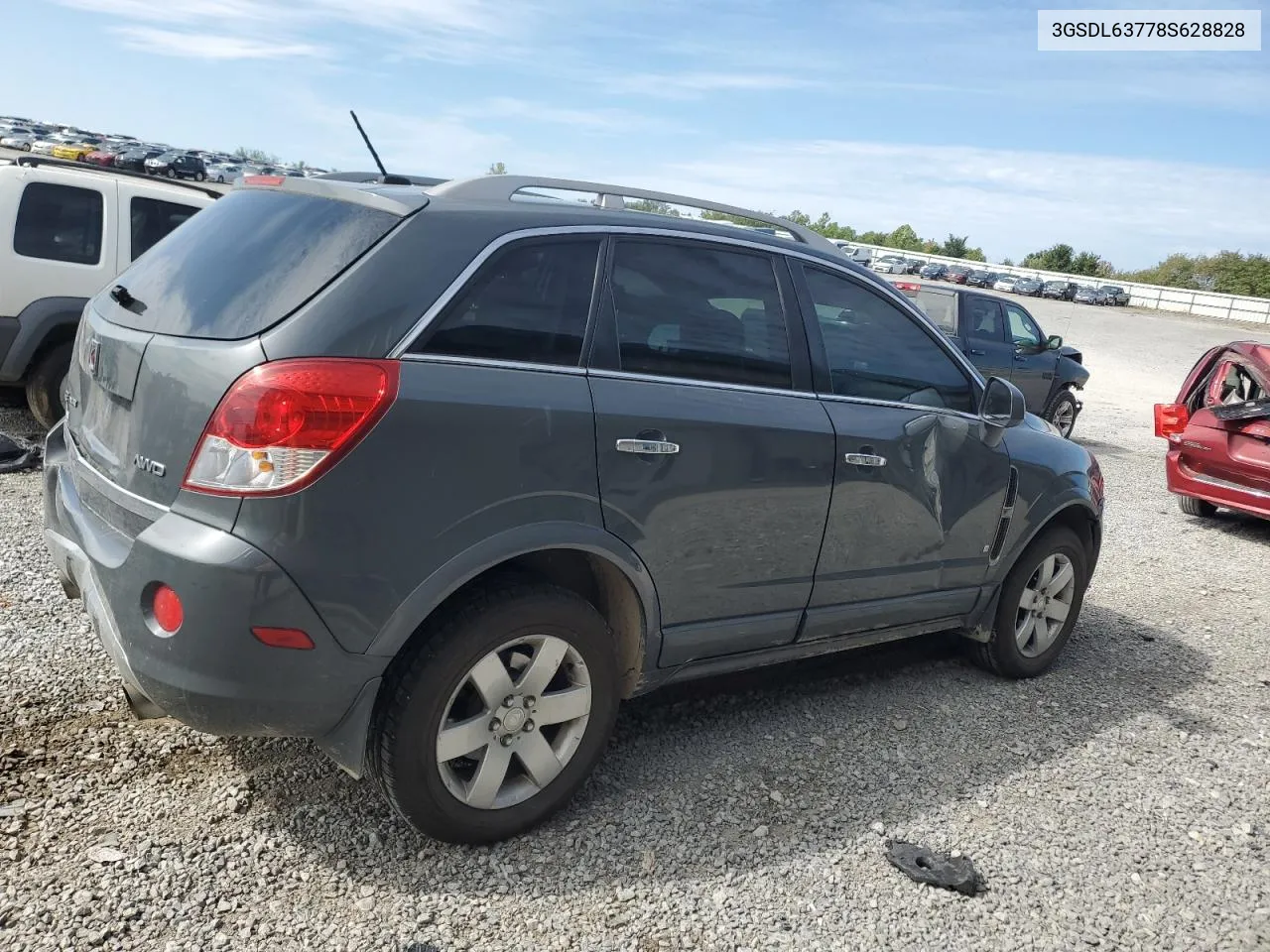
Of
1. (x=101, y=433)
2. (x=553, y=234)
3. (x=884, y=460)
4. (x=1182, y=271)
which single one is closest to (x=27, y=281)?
(x=101, y=433)

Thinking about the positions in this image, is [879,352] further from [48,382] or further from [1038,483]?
[48,382]

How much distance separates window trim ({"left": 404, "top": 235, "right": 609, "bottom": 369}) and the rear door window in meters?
5.50

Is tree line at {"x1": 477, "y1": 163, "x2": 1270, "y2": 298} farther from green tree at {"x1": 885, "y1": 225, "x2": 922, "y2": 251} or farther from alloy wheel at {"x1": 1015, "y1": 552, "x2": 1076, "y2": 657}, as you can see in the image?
alloy wheel at {"x1": 1015, "y1": 552, "x2": 1076, "y2": 657}

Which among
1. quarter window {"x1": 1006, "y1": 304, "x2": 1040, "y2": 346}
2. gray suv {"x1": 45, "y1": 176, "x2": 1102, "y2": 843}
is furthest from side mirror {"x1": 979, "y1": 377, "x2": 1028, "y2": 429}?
quarter window {"x1": 1006, "y1": 304, "x2": 1040, "y2": 346}

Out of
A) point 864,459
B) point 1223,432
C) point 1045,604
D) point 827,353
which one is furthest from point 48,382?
point 1223,432

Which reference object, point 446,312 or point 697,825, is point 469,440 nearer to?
point 446,312

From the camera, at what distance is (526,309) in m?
2.99

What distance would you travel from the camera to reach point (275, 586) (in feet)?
8.36

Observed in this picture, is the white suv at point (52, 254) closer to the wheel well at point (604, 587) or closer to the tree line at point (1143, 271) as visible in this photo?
the wheel well at point (604, 587)

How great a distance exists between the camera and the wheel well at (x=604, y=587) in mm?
3176

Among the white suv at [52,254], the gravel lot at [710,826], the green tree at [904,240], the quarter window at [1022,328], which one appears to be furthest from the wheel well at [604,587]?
the green tree at [904,240]

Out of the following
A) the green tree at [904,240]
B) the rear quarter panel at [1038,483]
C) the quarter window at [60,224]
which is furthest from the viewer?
the green tree at [904,240]

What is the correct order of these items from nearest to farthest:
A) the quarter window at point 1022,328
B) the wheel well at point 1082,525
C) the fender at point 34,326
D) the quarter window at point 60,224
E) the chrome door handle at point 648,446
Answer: the chrome door handle at point 648,446, the wheel well at point 1082,525, the fender at point 34,326, the quarter window at point 60,224, the quarter window at point 1022,328

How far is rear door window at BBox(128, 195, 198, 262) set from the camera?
25.0 ft
